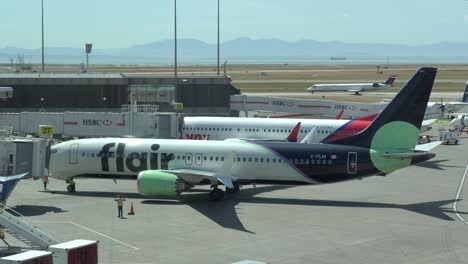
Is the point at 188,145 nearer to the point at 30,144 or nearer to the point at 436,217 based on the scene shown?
the point at 30,144

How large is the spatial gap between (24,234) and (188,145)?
1667 cm

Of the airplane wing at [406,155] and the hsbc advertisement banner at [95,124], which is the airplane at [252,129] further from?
the airplane wing at [406,155]

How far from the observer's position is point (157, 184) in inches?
1641

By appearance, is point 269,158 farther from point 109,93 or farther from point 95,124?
point 109,93

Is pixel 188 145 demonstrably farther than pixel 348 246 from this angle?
Yes

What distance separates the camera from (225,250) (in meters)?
30.5

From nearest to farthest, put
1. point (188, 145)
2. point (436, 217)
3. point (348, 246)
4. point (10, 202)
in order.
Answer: point (348, 246) < point (436, 217) < point (10, 202) < point (188, 145)

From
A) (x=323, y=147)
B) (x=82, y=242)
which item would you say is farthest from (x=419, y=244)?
(x=82, y=242)

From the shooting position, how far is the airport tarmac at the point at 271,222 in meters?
30.2

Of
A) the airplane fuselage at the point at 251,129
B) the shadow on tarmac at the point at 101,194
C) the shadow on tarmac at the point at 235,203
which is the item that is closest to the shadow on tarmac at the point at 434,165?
the airplane fuselage at the point at 251,129

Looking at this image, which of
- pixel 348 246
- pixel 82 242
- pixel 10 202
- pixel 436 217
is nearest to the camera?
pixel 82 242

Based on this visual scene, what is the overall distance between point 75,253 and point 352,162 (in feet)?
69.3

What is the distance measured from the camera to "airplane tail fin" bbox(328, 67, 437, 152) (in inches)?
1656

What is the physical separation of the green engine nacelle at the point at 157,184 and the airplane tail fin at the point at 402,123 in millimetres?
10668
